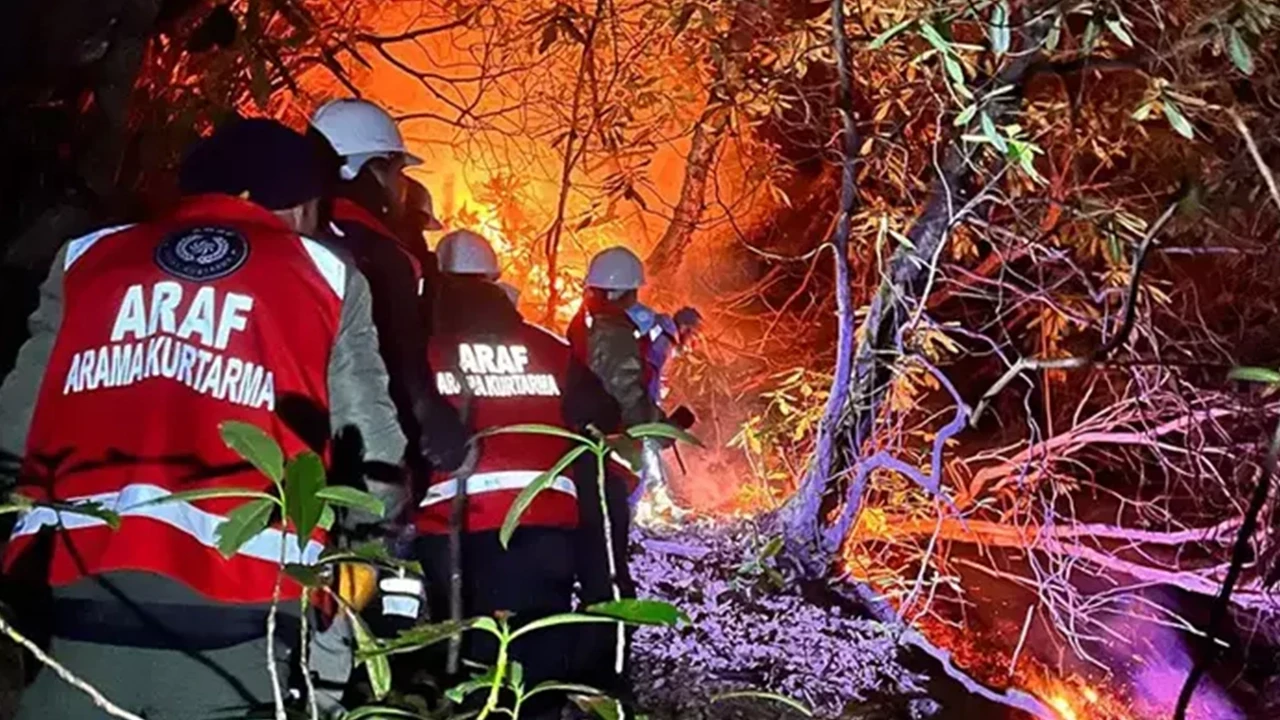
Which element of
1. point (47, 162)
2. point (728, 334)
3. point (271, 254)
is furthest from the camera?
point (728, 334)

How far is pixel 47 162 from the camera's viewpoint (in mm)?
3637

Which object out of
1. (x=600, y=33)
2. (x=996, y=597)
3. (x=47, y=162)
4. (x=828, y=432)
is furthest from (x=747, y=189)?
(x=47, y=162)

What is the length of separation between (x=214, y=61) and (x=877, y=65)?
130 inches

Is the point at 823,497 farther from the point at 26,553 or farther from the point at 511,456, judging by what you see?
the point at 26,553

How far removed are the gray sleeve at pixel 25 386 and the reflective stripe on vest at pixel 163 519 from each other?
0.59ft

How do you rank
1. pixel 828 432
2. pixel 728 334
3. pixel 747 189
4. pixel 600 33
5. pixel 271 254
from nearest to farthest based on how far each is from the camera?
pixel 271 254, pixel 828 432, pixel 600 33, pixel 747 189, pixel 728 334

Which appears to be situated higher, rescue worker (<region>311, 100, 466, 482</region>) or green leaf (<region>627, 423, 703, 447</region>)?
rescue worker (<region>311, 100, 466, 482</region>)

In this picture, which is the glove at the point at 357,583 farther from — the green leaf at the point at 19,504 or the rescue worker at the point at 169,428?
the green leaf at the point at 19,504

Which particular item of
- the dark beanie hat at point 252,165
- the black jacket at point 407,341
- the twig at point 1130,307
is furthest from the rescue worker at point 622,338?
the twig at point 1130,307

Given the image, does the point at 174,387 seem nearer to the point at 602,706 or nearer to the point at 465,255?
the point at 602,706

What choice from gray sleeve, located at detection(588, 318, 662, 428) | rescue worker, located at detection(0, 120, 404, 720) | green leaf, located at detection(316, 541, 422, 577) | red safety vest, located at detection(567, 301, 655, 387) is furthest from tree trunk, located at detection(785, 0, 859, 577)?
green leaf, located at detection(316, 541, 422, 577)

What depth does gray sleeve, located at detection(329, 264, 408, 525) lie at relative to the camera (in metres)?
2.32

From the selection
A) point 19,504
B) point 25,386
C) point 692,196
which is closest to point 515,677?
point 19,504

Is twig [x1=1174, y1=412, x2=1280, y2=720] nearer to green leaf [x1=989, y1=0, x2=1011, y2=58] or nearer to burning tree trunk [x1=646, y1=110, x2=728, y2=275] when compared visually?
green leaf [x1=989, y1=0, x2=1011, y2=58]
